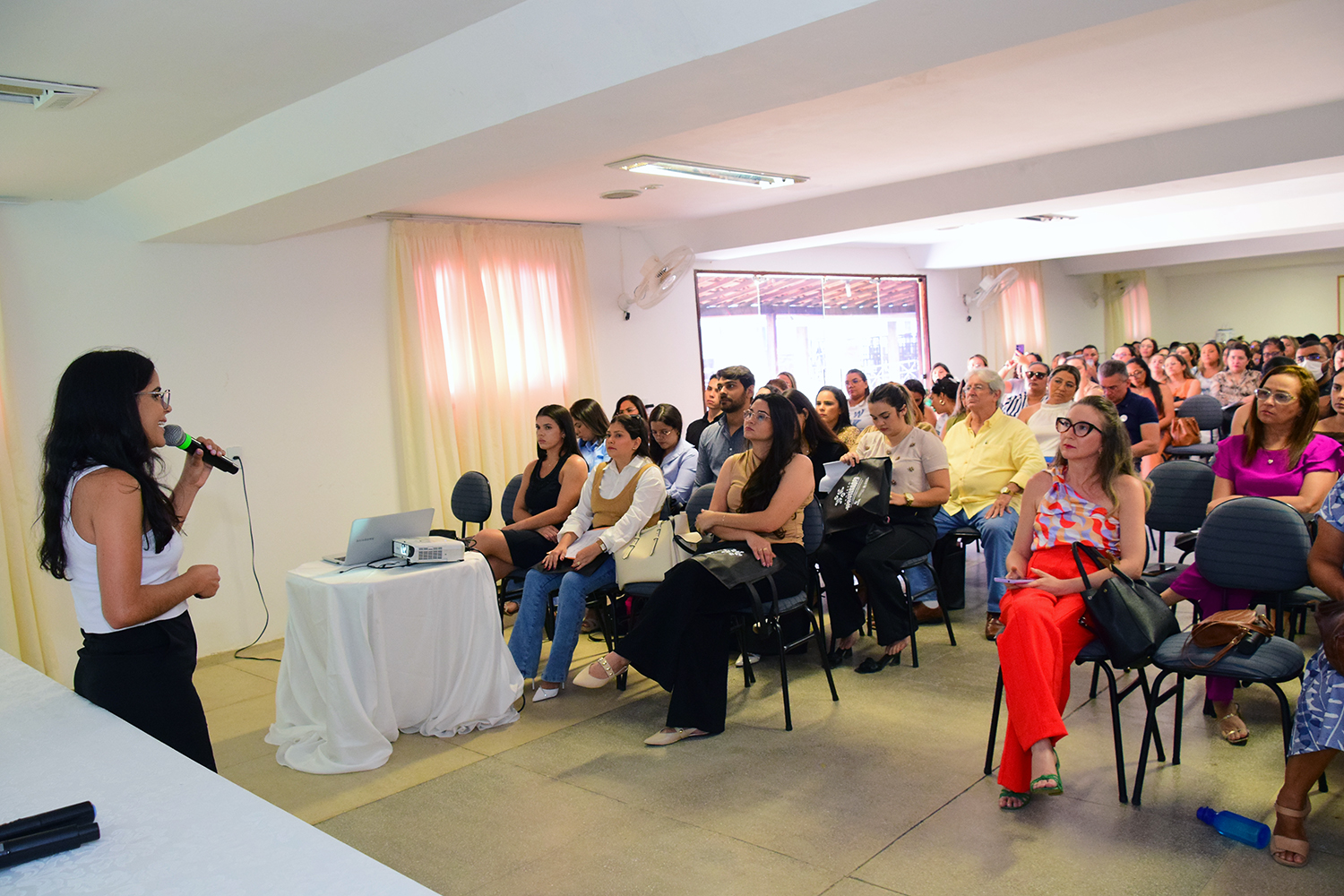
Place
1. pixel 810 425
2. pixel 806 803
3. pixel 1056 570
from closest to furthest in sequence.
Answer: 1. pixel 806 803
2. pixel 1056 570
3. pixel 810 425

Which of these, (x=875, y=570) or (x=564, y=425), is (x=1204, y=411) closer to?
(x=875, y=570)

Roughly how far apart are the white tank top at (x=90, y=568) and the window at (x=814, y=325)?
653cm

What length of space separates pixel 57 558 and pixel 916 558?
11.1 ft

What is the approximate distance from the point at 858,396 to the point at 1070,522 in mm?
3818

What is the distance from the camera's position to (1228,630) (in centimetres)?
258

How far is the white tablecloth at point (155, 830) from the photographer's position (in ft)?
3.97

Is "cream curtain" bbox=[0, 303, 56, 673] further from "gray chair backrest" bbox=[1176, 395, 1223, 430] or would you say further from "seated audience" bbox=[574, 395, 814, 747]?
"gray chair backrest" bbox=[1176, 395, 1223, 430]

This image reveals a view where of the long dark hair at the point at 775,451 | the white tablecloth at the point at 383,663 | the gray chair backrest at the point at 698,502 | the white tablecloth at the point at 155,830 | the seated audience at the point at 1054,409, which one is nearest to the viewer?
the white tablecloth at the point at 155,830

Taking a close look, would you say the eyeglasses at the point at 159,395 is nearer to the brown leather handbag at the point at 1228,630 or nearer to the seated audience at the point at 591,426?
the brown leather handbag at the point at 1228,630

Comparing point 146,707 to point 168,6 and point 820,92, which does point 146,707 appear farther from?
point 820,92

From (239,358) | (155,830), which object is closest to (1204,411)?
(239,358)

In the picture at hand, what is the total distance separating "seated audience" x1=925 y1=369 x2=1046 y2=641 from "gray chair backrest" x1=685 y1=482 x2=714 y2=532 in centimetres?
135

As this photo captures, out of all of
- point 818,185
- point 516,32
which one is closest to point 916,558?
point 516,32

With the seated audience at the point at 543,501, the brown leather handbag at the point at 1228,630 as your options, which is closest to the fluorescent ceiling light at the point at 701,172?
the seated audience at the point at 543,501
